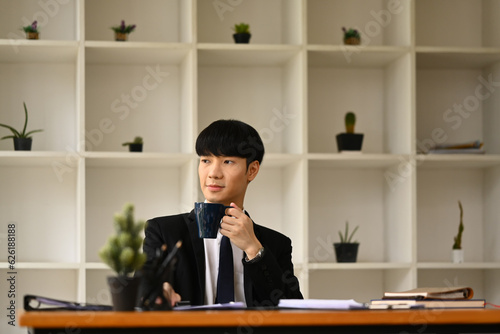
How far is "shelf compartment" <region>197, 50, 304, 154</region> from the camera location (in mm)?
3977

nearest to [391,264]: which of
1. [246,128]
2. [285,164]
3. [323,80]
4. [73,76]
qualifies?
[285,164]

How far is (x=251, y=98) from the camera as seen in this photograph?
13.2 feet

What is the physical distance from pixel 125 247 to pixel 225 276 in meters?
0.66

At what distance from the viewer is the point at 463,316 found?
1.57m

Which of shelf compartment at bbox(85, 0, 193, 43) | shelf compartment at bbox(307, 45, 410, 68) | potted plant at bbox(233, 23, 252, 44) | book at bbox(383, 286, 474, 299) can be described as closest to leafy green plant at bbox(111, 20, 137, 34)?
shelf compartment at bbox(85, 0, 193, 43)

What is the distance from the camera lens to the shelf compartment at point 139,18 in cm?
391

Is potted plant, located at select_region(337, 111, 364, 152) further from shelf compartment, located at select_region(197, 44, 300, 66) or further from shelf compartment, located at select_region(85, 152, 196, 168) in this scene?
shelf compartment, located at select_region(85, 152, 196, 168)

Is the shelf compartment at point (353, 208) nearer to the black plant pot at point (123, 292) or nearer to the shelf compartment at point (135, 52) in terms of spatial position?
the shelf compartment at point (135, 52)

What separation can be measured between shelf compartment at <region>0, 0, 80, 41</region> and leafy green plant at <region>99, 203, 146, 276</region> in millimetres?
2481

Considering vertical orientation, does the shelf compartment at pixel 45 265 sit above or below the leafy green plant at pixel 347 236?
below

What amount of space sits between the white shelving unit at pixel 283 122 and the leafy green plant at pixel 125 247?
193cm

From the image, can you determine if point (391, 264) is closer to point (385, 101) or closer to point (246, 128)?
point (385, 101)

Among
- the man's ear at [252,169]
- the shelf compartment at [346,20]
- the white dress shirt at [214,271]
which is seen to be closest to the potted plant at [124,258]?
the white dress shirt at [214,271]

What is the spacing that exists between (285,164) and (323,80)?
56 centimetres
